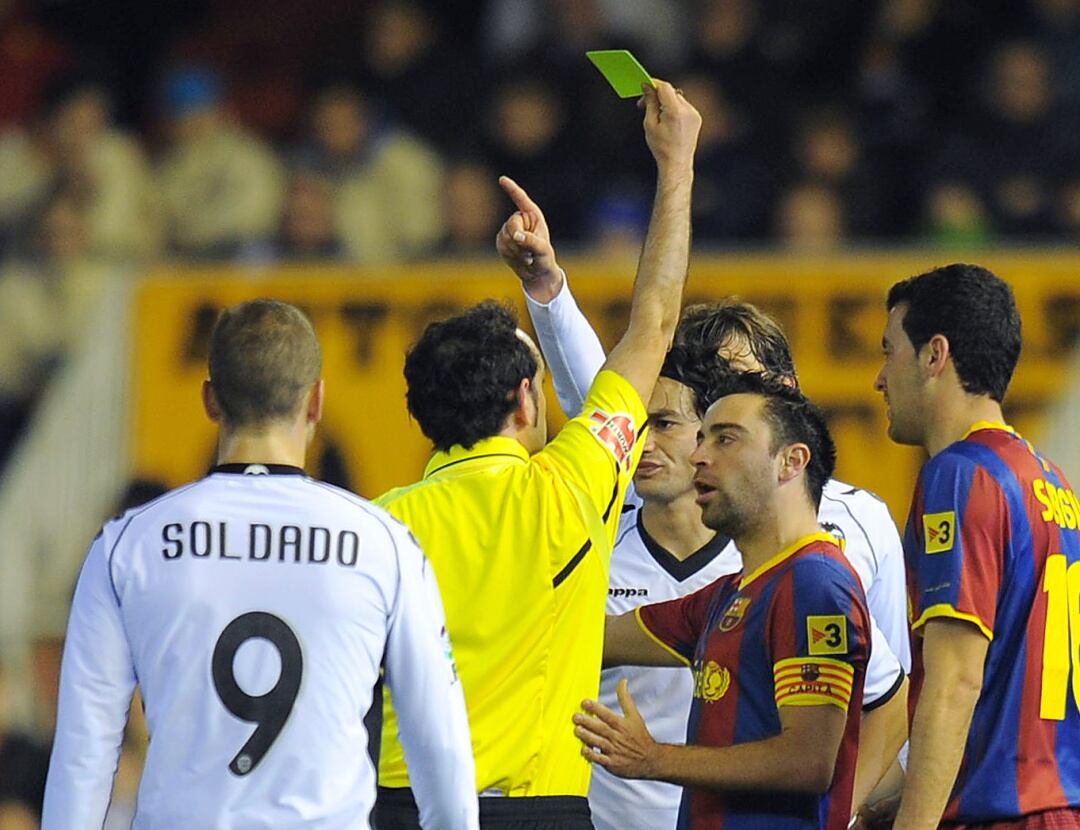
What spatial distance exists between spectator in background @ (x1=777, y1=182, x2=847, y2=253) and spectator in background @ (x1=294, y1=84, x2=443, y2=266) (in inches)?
74.9

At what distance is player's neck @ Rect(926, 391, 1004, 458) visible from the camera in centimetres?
446

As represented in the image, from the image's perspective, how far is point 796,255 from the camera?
9.00 metres

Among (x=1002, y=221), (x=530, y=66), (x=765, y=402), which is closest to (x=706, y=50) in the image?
(x=530, y=66)

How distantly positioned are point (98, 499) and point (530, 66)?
135 inches

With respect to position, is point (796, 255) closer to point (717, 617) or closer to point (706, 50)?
point (706, 50)

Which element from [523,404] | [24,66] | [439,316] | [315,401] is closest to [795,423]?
[523,404]

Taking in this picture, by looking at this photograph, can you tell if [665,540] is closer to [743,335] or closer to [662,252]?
[743,335]

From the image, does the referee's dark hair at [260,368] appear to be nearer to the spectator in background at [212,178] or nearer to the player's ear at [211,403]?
the player's ear at [211,403]

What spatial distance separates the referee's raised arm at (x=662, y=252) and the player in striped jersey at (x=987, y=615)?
627mm

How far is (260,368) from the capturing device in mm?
3840

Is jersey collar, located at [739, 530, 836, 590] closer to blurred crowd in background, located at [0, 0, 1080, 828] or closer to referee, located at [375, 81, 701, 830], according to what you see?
referee, located at [375, 81, 701, 830]

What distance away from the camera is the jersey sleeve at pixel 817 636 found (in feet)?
13.3

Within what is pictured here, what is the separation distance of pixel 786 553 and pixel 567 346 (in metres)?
0.96

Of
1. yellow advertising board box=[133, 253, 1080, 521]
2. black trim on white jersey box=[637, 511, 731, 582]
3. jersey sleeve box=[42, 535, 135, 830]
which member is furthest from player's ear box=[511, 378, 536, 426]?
yellow advertising board box=[133, 253, 1080, 521]
